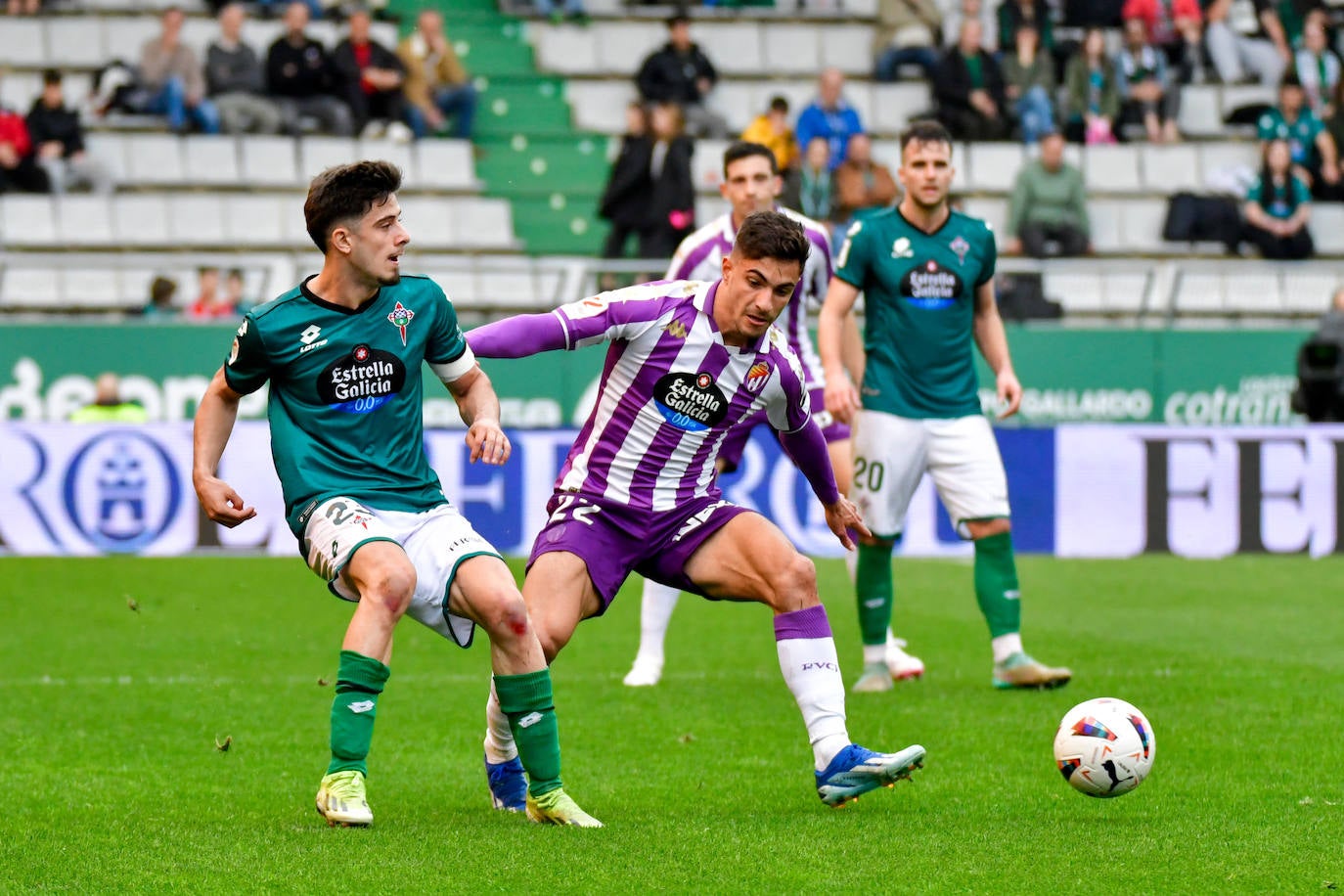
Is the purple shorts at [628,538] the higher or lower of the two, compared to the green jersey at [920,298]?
lower

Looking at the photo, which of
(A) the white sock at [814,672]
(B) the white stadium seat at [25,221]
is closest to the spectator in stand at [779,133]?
(B) the white stadium seat at [25,221]

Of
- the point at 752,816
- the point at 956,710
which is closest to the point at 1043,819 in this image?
the point at 752,816

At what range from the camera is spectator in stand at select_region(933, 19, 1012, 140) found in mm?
21109

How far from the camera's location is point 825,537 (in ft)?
49.0

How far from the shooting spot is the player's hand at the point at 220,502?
5562mm

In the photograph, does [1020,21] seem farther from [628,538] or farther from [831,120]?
[628,538]

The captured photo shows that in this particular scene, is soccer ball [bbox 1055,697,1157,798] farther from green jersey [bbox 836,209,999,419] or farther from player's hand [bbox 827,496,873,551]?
green jersey [bbox 836,209,999,419]

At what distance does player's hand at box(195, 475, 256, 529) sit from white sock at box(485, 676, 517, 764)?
38.9 inches

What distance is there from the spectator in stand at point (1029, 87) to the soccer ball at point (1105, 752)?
53.2 feet

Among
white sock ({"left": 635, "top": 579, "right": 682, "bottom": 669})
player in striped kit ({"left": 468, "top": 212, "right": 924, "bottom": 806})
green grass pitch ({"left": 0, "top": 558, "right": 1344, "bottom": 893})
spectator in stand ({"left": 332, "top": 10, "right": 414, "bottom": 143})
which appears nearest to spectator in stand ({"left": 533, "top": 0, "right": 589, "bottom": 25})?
spectator in stand ({"left": 332, "top": 10, "right": 414, "bottom": 143})

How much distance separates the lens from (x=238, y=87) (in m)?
19.9

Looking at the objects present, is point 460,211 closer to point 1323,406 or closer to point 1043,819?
point 1323,406

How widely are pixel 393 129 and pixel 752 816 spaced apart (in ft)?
49.9

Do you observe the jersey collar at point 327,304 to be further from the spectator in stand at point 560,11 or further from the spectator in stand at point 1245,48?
the spectator in stand at point 1245,48
